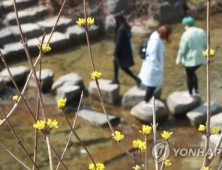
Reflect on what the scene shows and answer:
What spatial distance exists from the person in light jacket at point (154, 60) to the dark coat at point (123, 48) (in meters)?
0.74

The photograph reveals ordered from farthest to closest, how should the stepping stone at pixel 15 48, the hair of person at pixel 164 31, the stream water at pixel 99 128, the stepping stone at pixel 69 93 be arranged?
the stepping stone at pixel 15 48
the stepping stone at pixel 69 93
the hair of person at pixel 164 31
the stream water at pixel 99 128

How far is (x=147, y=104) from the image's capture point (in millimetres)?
5809

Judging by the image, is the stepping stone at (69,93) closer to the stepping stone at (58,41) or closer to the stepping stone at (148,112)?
the stepping stone at (148,112)

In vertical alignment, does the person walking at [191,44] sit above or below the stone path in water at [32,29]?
above

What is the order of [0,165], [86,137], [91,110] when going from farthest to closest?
[91,110] < [86,137] < [0,165]

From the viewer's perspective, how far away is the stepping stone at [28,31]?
8.49 meters

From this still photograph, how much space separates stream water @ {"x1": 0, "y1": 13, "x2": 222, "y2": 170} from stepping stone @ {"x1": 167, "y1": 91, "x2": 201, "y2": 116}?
12cm

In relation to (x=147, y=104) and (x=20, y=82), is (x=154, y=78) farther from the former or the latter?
(x=20, y=82)

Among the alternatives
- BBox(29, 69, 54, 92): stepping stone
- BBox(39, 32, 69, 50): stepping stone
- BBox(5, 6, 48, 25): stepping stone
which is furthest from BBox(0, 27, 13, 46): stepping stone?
BBox(29, 69, 54, 92): stepping stone

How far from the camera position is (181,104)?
230 inches

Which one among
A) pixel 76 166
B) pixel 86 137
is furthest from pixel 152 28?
pixel 76 166

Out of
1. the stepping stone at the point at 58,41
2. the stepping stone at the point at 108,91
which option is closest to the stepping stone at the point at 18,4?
the stepping stone at the point at 58,41

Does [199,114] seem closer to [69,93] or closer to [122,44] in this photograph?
[122,44]

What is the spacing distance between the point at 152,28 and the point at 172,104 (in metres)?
4.08
